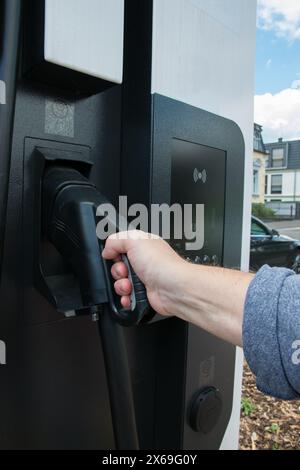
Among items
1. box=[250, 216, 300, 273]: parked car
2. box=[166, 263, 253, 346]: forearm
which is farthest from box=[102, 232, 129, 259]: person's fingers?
box=[250, 216, 300, 273]: parked car

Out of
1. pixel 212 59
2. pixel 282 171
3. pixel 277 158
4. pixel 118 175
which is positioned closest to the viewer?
pixel 118 175

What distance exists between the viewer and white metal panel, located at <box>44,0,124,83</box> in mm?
823

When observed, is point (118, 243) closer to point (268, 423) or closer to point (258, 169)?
point (268, 423)

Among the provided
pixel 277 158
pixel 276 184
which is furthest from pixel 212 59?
pixel 277 158

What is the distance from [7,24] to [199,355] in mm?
914

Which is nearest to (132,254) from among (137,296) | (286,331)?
(137,296)

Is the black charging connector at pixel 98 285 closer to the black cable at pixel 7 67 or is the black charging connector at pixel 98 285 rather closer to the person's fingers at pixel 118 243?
the person's fingers at pixel 118 243

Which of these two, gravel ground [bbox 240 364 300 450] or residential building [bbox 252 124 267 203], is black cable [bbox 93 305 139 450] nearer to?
gravel ground [bbox 240 364 300 450]

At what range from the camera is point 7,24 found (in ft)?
2.55

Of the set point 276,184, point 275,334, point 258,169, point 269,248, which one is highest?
point 258,169

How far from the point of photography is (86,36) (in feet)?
2.88

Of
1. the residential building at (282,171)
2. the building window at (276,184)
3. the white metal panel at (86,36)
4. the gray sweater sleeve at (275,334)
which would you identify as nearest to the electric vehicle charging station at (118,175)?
the white metal panel at (86,36)

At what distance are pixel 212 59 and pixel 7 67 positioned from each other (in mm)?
640

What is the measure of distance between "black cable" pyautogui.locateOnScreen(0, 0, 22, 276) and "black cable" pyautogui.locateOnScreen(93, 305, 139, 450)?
0.30 meters
